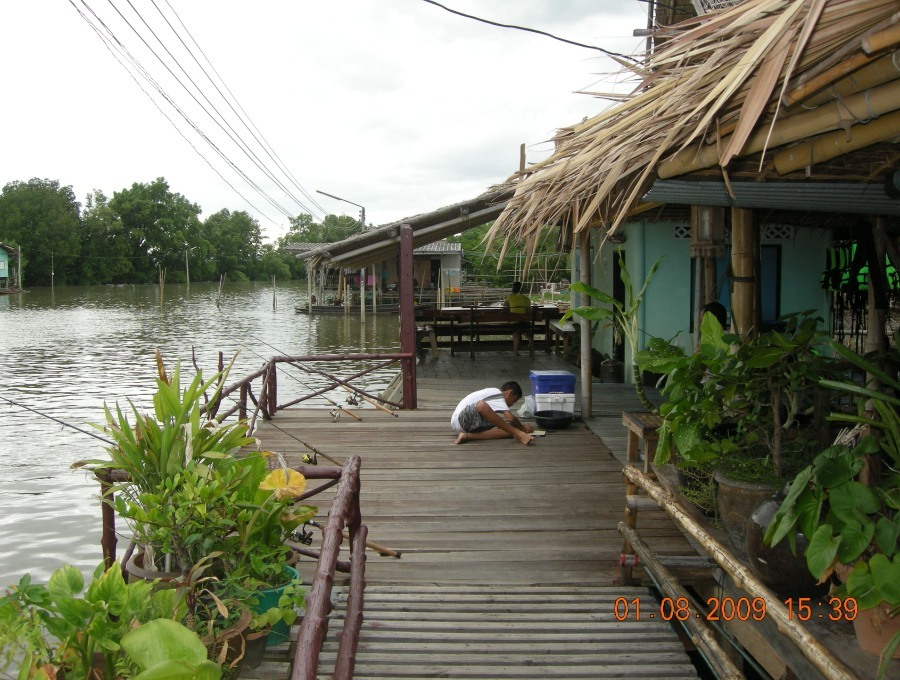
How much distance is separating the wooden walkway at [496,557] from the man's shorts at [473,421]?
0.17m

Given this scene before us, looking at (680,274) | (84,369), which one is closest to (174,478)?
(680,274)

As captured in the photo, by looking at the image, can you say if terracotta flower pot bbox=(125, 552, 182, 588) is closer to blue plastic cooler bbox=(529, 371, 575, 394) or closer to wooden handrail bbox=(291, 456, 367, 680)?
wooden handrail bbox=(291, 456, 367, 680)

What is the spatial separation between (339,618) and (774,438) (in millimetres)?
2398

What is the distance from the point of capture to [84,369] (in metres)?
22.1

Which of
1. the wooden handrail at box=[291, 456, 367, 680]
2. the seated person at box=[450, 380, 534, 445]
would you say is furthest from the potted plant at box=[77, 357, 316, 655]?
the seated person at box=[450, 380, 534, 445]

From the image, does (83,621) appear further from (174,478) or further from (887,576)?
(887,576)

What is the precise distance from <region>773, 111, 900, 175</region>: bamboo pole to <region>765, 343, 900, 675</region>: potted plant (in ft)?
2.52

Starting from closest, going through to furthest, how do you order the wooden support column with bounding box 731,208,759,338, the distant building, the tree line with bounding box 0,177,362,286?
the wooden support column with bounding box 731,208,759,338
the distant building
the tree line with bounding box 0,177,362,286

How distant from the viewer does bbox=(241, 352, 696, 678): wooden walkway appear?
3.68 metres

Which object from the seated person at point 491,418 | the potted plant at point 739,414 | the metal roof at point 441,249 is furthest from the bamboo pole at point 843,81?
the metal roof at point 441,249

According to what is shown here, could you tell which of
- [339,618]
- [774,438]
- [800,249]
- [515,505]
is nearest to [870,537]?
[774,438]

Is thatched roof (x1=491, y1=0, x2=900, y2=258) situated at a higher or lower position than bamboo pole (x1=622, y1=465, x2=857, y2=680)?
higher

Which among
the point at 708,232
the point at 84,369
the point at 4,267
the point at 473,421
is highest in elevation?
the point at 4,267

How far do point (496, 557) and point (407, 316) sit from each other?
5667 millimetres
